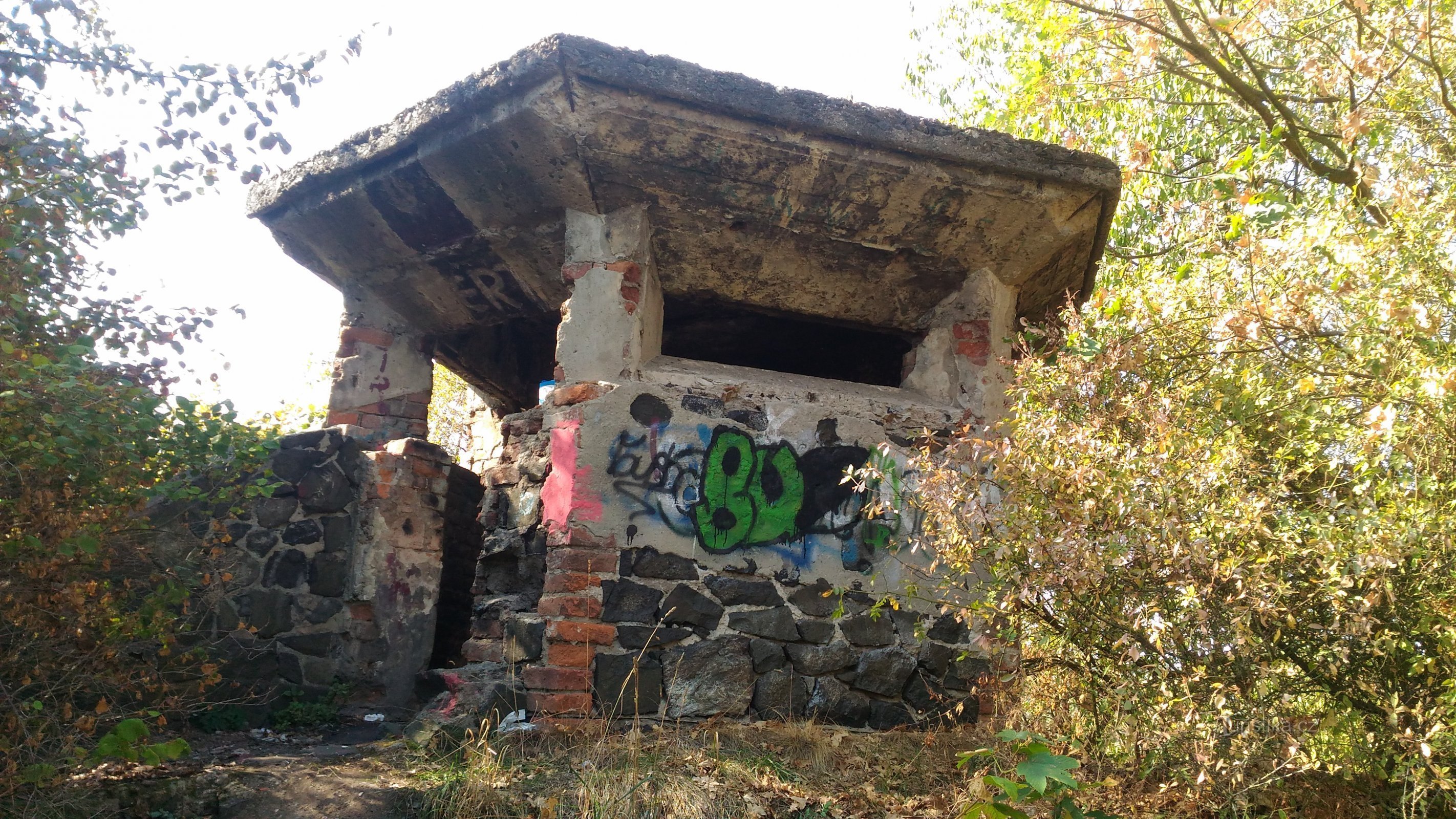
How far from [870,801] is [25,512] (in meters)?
3.41

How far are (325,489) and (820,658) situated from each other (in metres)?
3.10

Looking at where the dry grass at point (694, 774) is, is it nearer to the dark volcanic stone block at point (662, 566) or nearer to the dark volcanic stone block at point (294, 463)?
the dark volcanic stone block at point (662, 566)

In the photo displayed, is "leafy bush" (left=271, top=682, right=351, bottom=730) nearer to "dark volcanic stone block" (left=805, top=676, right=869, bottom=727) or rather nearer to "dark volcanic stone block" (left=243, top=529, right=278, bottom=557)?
"dark volcanic stone block" (left=243, top=529, right=278, bottom=557)

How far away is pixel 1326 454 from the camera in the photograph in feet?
11.7

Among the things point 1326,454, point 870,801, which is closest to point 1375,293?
point 1326,454

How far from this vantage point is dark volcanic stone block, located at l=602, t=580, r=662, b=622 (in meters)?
4.43

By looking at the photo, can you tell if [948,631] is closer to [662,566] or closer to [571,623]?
[662,566]

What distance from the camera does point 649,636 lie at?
4.45m

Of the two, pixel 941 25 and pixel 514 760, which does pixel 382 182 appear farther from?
pixel 941 25

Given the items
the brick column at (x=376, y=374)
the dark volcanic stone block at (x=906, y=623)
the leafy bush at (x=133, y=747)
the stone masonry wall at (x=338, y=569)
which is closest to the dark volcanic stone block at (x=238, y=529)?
the stone masonry wall at (x=338, y=569)

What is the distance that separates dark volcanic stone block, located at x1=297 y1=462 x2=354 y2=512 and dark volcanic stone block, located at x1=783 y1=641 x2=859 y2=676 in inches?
112

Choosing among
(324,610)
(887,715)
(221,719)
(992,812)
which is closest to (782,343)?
(887,715)

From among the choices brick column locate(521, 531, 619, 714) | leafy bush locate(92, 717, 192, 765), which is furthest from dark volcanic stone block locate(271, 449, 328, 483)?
leafy bush locate(92, 717, 192, 765)

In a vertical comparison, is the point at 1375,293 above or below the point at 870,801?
above
